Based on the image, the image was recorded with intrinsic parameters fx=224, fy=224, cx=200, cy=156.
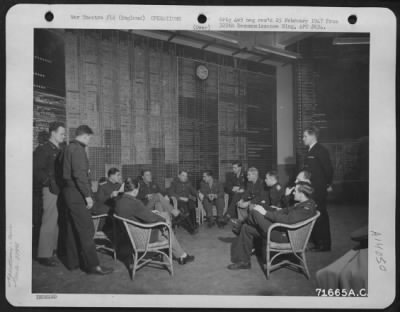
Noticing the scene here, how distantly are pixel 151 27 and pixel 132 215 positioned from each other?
1.34m

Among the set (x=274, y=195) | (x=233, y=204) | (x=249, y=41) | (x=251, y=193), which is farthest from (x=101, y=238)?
(x=249, y=41)

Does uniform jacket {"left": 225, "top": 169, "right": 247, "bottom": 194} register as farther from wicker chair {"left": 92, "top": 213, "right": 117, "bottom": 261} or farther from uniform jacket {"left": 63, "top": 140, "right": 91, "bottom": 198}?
uniform jacket {"left": 63, "top": 140, "right": 91, "bottom": 198}

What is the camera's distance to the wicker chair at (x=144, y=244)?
155cm

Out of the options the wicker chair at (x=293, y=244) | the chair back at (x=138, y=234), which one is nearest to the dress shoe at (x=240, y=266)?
the wicker chair at (x=293, y=244)

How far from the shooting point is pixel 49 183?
1628mm

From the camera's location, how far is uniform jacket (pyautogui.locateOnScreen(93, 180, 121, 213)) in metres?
1.64

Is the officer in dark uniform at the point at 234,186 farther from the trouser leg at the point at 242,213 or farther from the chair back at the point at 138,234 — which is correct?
the chair back at the point at 138,234

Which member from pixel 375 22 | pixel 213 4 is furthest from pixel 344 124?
pixel 213 4

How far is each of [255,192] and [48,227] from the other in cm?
153

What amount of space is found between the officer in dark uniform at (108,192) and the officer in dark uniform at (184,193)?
0.39 metres

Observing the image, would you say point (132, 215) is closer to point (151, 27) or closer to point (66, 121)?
point (66, 121)

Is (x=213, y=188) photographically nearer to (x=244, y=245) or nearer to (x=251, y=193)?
(x=251, y=193)

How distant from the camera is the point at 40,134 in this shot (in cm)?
161

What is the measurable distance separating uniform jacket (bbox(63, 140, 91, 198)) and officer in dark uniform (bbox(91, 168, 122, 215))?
0.27ft
